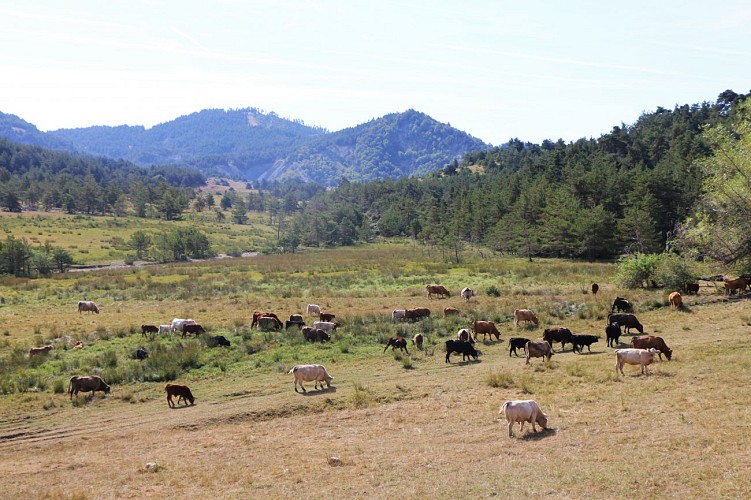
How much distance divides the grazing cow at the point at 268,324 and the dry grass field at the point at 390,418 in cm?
121

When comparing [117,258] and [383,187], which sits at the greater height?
[383,187]

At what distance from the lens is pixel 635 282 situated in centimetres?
4022

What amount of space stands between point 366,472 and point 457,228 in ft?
296

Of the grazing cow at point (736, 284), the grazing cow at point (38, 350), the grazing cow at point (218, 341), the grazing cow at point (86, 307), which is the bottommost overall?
the grazing cow at point (86, 307)

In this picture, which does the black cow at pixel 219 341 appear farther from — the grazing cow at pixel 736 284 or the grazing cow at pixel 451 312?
the grazing cow at pixel 736 284

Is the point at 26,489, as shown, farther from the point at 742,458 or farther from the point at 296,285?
the point at 296,285

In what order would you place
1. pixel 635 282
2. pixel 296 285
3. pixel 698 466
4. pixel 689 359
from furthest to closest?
pixel 296 285 → pixel 635 282 → pixel 689 359 → pixel 698 466

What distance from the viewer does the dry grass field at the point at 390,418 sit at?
11.9 metres

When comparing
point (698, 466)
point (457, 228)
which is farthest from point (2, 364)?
point (457, 228)

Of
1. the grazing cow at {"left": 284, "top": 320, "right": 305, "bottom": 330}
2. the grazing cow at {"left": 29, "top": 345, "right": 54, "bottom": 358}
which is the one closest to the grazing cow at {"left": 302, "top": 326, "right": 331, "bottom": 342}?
the grazing cow at {"left": 284, "top": 320, "right": 305, "bottom": 330}

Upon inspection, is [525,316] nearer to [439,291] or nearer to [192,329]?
[439,291]

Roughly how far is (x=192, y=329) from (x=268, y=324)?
4.24 metres

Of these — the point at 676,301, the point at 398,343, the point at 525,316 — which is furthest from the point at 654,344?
the point at 676,301

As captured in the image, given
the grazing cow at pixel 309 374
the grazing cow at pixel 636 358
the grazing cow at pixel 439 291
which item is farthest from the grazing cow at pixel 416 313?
the grazing cow at pixel 636 358
